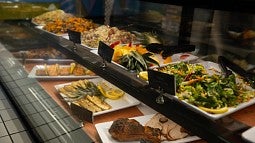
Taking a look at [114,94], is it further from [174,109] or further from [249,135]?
[249,135]

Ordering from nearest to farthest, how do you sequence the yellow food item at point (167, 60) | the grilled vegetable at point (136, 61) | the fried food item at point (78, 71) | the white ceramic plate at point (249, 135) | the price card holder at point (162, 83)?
the white ceramic plate at point (249, 135)
the price card holder at point (162, 83)
the grilled vegetable at point (136, 61)
the yellow food item at point (167, 60)
the fried food item at point (78, 71)

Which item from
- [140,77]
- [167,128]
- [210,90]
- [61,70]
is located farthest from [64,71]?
[210,90]

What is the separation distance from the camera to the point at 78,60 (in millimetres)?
1929

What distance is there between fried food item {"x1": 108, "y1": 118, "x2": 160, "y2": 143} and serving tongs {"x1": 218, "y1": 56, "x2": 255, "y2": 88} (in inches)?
18.7

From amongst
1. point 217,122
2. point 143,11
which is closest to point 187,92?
point 217,122

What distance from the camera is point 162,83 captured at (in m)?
1.18

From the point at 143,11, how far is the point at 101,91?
87 cm

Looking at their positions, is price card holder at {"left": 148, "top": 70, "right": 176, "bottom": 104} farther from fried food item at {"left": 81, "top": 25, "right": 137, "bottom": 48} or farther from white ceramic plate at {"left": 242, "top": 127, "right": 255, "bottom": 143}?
fried food item at {"left": 81, "top": 25, "right": 137, "bottom": 48}

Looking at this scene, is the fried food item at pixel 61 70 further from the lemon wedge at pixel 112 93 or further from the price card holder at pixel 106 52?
the price card holder at pixel 106 52

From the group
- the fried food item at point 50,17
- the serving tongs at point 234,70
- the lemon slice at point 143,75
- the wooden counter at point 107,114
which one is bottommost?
the wooden counter at point 107,114

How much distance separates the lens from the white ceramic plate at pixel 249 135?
3.12ft

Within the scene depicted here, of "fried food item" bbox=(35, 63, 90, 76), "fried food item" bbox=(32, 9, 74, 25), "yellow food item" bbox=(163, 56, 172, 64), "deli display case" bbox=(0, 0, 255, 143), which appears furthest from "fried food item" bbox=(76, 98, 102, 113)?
"fried food item" bbox=(32, 9, 74, 25)

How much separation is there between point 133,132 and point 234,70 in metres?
0.61

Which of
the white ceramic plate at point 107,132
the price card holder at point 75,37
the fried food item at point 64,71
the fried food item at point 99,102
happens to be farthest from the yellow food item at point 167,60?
the fried food item at point 64,71
